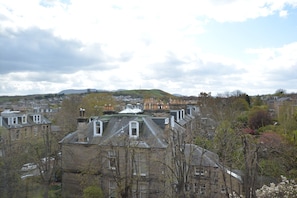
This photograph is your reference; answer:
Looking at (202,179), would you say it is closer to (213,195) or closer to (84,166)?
(213,195)

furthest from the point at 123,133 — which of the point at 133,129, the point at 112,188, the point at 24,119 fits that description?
the point at 24,119

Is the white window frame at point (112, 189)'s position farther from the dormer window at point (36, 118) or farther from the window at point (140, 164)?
the dormer window at point (36, 118)

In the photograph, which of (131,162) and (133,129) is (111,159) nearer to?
(131,162)

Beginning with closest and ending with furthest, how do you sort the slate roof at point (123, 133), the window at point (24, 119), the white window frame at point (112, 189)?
the slate roof at point (123, 133) < the white window frame at point (112, 189) < the window at point (24, 119)

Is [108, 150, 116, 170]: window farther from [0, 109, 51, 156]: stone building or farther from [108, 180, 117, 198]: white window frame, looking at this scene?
[0, 109, 51, 156]: stone building

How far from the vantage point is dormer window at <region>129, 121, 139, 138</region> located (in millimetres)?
20661

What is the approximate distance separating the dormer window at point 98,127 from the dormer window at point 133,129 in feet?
9.29

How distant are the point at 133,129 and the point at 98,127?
3.30m

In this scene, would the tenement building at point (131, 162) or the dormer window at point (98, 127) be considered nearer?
the tenement building at point (131, 162)

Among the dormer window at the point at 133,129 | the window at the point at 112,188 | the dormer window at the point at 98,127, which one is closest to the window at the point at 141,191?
the window at the point at 112,188

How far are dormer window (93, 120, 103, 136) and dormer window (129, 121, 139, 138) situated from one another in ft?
9.29

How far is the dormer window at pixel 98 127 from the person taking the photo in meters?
22.2

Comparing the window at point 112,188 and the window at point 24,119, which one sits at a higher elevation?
the window at point 24,119

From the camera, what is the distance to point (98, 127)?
886 inches
